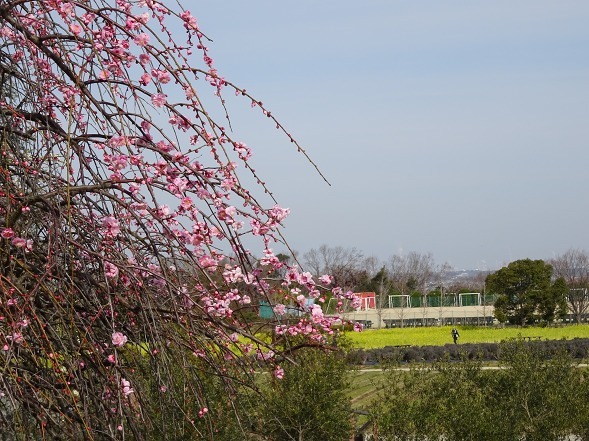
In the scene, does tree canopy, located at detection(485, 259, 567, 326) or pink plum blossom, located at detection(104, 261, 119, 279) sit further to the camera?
tree canopy, located at detection(485, 259, 567, 326)

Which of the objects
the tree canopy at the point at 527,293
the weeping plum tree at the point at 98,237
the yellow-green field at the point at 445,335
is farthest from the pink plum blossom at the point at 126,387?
the tree canopy at the point at 527,293

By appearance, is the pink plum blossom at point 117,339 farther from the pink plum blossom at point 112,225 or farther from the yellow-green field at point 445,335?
the yellow-green field at point 445,335

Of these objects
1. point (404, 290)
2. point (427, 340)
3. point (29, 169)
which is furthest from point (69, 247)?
point (404, 290)

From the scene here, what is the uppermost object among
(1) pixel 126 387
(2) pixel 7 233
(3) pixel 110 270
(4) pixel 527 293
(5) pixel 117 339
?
(4) pixel 527 293

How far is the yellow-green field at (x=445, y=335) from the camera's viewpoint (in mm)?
25703

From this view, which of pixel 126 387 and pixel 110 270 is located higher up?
pixel 110 270

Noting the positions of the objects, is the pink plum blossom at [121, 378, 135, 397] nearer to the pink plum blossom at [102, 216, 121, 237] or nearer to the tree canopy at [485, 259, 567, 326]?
the pink plum blossom at [102, 216, 121, 237]

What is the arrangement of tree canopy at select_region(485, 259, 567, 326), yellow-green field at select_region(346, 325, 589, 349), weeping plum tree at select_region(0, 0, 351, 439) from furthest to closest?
tree canopy at select_region(485, 259, 567, 326), yellow-green field at select_region(346, 325, 589, 349), weeping plum tree at select_region(0, 0, 351, 439)

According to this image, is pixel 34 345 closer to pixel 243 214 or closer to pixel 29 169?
pixel 29 169

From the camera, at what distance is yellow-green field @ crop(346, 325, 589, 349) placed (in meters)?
25.7

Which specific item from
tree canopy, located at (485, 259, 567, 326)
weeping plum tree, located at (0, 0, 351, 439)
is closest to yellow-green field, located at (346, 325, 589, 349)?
tree canopy, located at (485, 259, 567, 326)

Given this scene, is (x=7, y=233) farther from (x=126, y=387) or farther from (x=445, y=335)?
(x=445, y=335)

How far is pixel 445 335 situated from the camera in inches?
1116

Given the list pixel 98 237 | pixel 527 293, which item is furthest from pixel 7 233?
pixel 527 293
